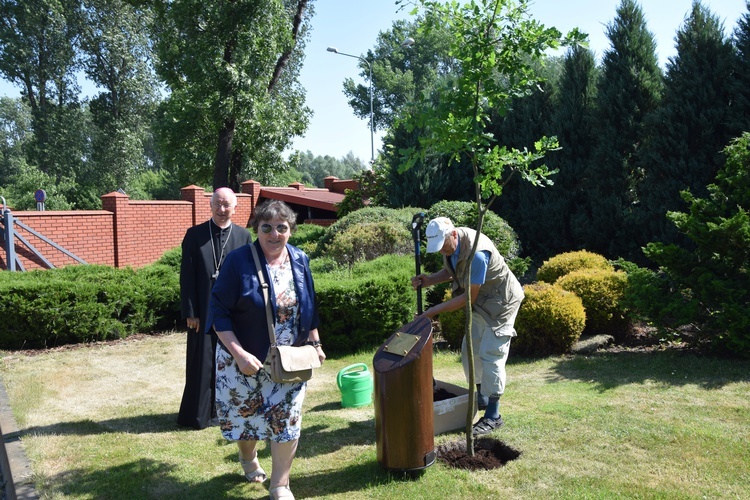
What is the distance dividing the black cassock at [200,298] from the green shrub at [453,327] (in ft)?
10.5

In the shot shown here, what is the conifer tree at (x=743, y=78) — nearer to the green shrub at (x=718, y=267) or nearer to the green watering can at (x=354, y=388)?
the green shrub at (x=718, y=267)

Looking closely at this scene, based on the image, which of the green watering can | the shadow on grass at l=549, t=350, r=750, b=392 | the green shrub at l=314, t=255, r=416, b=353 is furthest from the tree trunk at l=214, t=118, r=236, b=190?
the green watering can

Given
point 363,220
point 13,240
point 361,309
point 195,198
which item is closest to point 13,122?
point 195,198

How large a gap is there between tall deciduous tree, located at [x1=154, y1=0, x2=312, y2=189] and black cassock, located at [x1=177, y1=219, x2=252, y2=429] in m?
16.4

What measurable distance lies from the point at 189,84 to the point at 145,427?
60.1 ft

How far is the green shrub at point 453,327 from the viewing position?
24.8 ft

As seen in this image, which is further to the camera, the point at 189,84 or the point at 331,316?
the point at 189,84

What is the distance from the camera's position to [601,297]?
7711 mm

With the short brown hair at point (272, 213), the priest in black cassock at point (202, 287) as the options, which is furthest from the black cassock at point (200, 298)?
the short brown hair at point (272, 213)

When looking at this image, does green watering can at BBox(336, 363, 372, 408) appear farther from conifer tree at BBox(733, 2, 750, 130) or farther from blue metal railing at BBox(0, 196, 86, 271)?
blue metal railing at BBox(0, 196, 86, 271)

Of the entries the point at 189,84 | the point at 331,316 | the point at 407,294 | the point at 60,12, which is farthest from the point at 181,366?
the point at 60,12

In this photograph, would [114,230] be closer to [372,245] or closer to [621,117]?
[372,245]

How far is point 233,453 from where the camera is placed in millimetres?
4648

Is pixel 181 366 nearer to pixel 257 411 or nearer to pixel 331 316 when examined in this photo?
pixel 331 316
